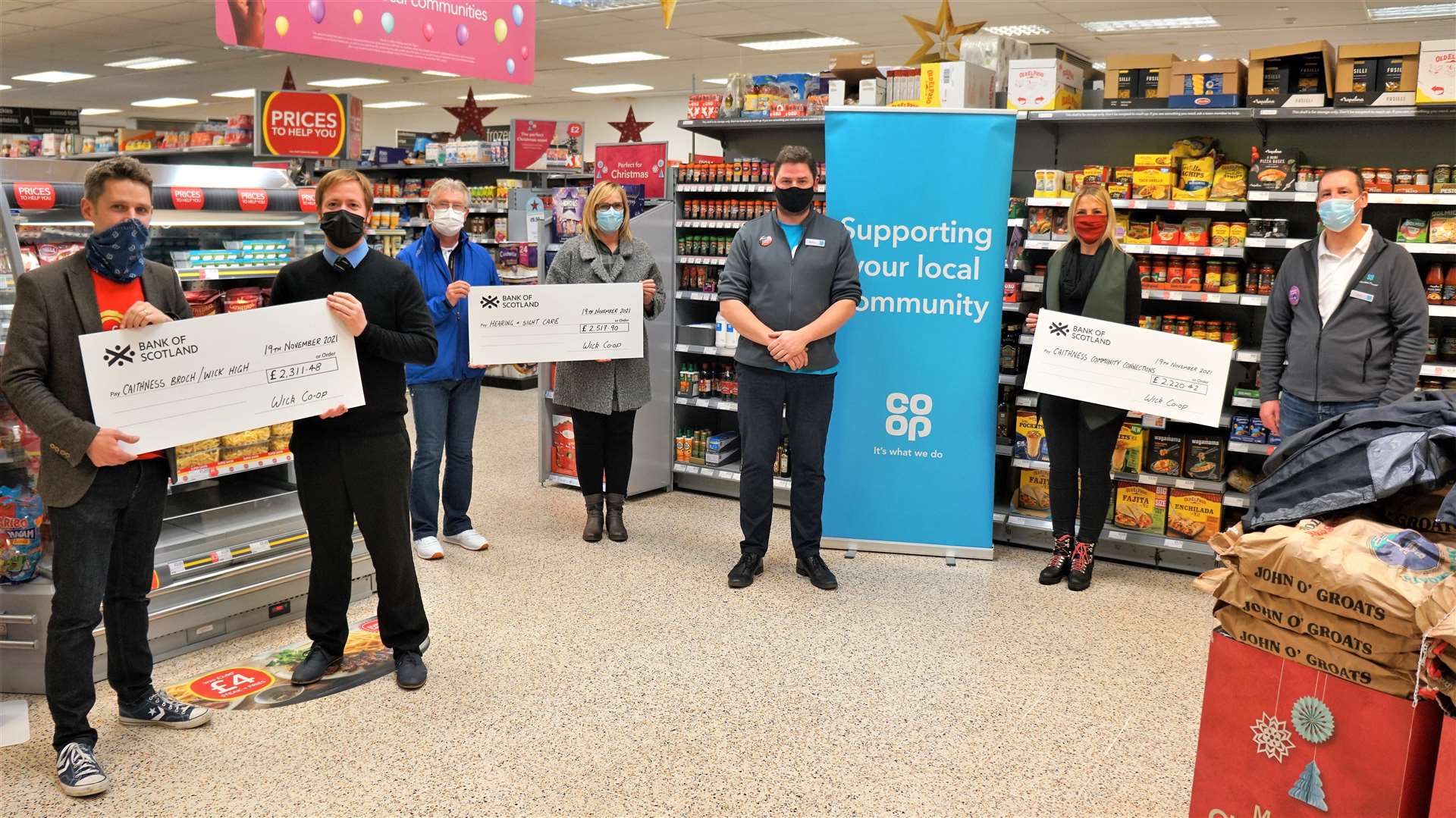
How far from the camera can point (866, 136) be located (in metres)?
4.88

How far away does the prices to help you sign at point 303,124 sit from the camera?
31.4ft

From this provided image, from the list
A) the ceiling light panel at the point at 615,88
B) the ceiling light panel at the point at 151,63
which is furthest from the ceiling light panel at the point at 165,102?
the ceiling light panel at the point at 615,88

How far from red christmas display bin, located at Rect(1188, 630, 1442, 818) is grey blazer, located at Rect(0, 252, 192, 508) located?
2737mm

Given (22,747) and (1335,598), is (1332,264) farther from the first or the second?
(22,747)

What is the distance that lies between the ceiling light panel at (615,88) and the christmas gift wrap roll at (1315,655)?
1824 centimetres

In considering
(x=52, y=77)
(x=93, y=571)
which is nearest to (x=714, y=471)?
(x=93, y=571)

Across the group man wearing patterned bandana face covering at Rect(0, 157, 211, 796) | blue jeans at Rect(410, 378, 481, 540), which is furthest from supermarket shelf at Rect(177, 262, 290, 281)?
blue jeans at Rect(410, 378, 481, 540)

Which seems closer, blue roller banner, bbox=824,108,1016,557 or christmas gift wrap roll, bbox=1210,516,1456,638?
christmas gift wrap roll, bbox=1210,516,1456,638

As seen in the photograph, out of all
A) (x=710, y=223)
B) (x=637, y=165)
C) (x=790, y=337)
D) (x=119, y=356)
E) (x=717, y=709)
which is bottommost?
(x=717, y=709)

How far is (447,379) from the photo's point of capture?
196 inches

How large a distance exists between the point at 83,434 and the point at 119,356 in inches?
9.0

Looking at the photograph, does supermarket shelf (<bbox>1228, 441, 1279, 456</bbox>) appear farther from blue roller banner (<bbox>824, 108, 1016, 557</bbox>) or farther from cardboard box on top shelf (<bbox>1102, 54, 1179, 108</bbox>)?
cardboard box on top shelf (<bbox>1102, 54, 1179, 108</bbox>)

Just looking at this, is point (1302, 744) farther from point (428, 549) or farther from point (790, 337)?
point (428, 549)

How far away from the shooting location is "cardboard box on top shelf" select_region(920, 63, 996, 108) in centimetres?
513
